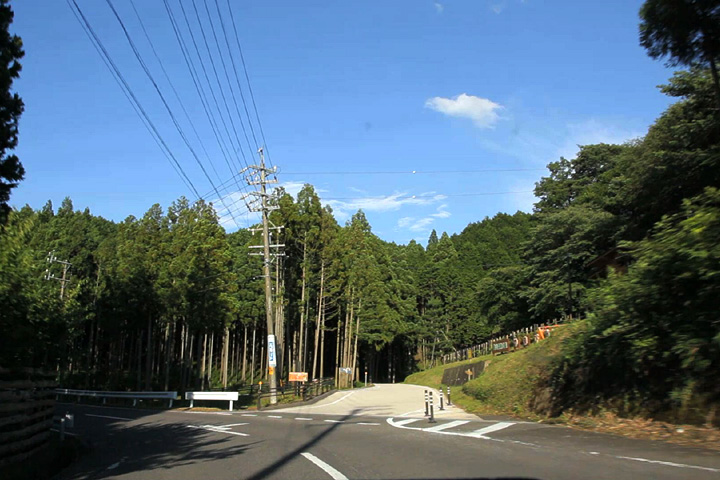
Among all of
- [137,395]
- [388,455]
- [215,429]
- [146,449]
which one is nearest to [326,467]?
[388,455]

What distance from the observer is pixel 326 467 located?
8.42 meters

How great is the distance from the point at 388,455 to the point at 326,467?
59.4 inches

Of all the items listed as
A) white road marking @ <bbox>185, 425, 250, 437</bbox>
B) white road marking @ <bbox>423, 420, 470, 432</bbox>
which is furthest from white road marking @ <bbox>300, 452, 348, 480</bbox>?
white road marking @ <bbox>423, 420, 470, 432</bbox>

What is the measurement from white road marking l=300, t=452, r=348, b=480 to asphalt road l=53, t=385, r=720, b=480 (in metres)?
0.01

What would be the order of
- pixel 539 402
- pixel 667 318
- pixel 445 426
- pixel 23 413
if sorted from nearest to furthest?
pixel 23 413
pixel 667 318
pixel 445 426
pixel 539 402

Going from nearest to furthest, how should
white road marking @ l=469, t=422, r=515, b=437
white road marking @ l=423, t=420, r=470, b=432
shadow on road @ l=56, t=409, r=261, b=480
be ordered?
Answer: shadow on road @ l=56, t=409, r=261, b=480 < white road marking @ l=469, t=422, r=515, b=437 < white road marking @ l=423, t=420, r=470, b=432

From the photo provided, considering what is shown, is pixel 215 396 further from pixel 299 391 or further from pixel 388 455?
pixel 388 455

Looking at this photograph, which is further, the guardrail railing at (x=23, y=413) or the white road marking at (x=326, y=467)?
the guardrail railing at (x=23, y=413)

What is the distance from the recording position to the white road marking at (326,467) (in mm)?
7566

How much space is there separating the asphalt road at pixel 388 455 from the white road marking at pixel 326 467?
0.05ft

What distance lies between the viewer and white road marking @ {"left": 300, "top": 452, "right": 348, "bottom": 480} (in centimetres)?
757

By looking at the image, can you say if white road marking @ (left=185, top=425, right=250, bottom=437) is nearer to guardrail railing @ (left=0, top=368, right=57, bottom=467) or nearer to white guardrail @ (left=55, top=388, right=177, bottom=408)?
guardrail railing @ (left=0, top=368, right=57, bottom=467)

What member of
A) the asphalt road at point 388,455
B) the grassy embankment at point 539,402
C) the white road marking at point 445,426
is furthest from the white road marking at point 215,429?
the grassy embankment at point 539,402

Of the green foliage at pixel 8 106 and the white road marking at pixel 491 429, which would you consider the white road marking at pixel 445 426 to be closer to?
the white road marking at pixel 491 429
